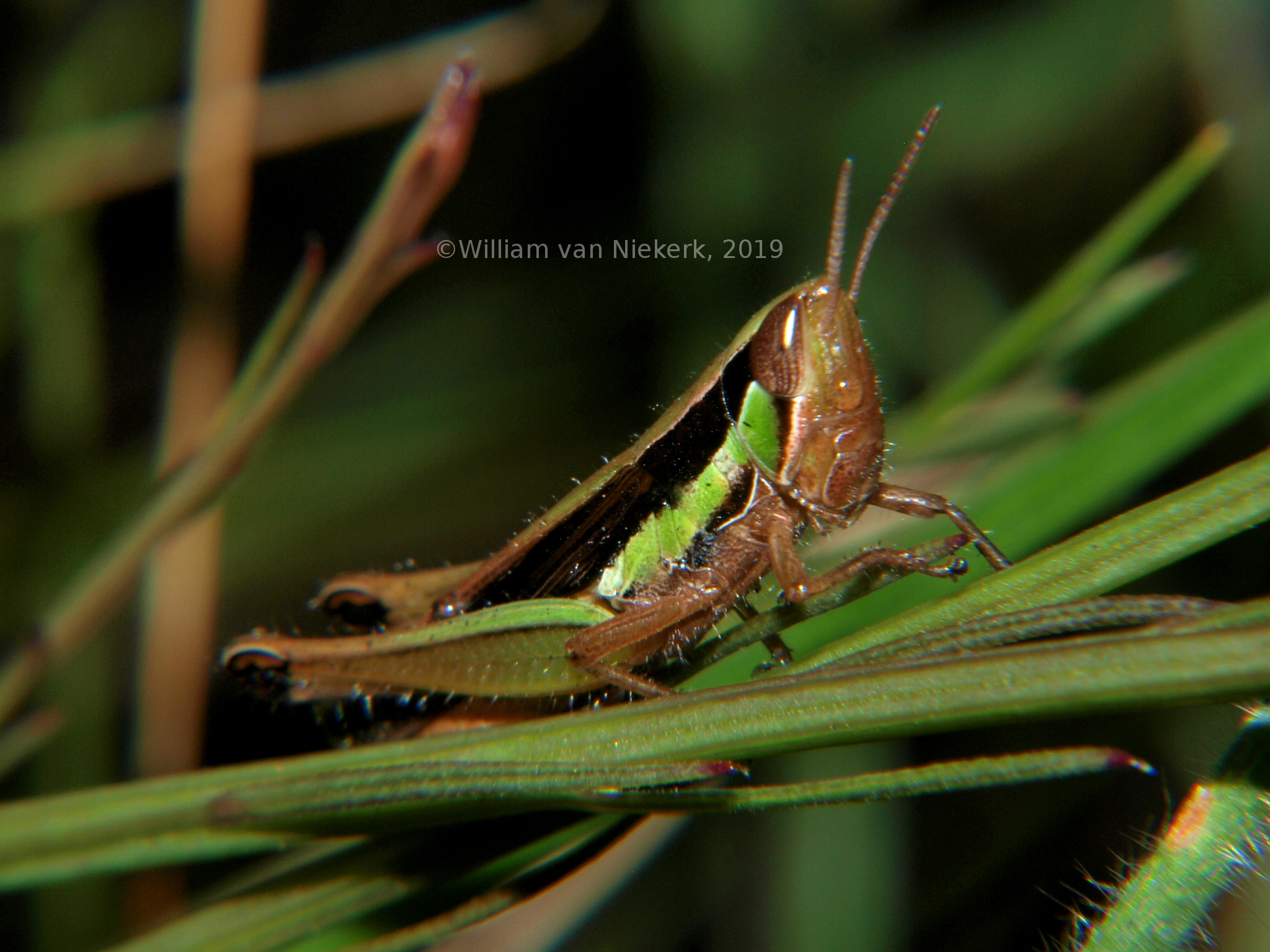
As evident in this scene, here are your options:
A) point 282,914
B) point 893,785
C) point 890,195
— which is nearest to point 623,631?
point 282,914

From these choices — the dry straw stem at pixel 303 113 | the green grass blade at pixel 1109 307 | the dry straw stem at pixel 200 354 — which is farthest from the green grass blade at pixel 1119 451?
the dry straw stem at pixel 303 113

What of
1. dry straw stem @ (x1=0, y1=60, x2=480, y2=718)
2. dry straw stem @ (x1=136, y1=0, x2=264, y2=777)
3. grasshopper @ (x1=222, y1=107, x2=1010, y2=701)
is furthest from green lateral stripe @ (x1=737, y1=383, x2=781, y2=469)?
dry straw stem @ (x1=136, y1=0, x2=264, y2=777)

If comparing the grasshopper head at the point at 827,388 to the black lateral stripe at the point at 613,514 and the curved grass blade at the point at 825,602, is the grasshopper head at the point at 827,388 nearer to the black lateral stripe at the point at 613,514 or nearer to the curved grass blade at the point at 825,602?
the black lateral stripe at the point at 613,514

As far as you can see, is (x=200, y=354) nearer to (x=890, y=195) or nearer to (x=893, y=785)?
(x=890, y=195)

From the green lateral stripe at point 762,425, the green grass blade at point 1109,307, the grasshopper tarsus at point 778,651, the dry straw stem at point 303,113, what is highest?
the dry straw stem at point 303,113

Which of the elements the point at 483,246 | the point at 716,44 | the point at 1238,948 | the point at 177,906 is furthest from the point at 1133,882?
the point at 483,246

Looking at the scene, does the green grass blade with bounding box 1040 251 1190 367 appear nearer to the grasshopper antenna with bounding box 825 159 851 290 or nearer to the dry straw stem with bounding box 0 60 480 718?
the grasshopper antenna with bounding box 825 159 851 290
